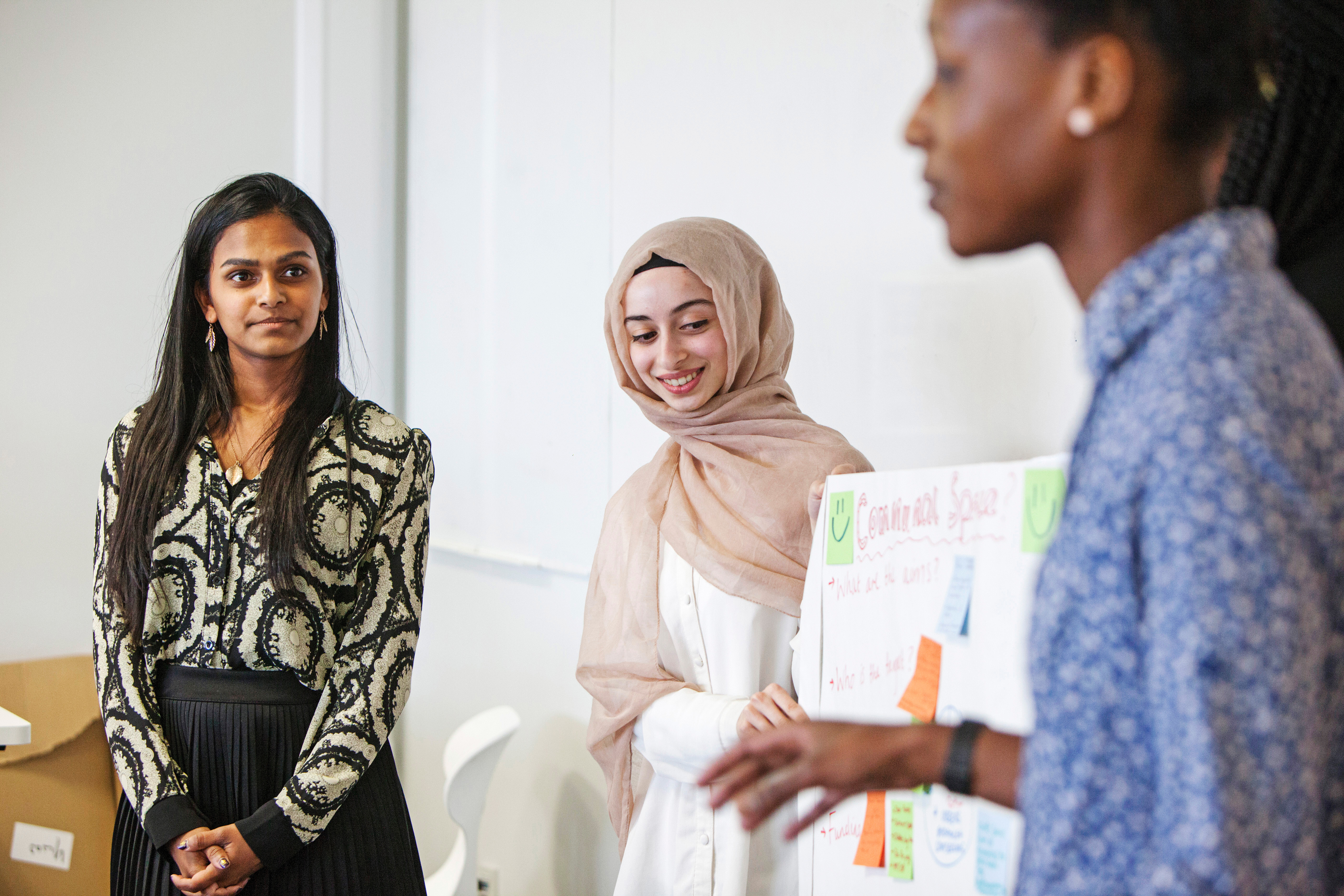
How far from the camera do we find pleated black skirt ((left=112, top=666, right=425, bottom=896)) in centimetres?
159

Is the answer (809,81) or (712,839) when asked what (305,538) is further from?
(809,81)

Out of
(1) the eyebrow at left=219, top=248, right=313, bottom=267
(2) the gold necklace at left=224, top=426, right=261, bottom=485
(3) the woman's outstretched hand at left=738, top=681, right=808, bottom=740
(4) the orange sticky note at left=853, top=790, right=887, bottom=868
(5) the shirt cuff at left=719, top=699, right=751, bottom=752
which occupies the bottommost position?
(4) the orange sticky note at left=853, top=790, right=887, bottom=868

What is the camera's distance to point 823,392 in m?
2.14

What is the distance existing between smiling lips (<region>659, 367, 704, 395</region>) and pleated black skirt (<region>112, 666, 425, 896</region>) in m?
0.77

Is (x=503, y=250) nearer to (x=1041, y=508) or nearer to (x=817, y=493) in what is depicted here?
(x=817, y=493)

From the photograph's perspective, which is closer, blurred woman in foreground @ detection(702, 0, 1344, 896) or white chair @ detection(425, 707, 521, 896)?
blurred woman in foreground @ detection(702, 0, 1344, 896)

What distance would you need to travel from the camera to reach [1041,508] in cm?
116

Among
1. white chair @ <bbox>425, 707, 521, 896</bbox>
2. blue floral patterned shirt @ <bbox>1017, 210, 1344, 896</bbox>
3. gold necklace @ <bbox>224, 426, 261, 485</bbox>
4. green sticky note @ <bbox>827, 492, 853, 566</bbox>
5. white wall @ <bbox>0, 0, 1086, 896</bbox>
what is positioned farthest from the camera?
white chair @ <bbox>425, 707, 521, 896</bbox>

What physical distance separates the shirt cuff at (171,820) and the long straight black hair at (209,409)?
0.85 ft

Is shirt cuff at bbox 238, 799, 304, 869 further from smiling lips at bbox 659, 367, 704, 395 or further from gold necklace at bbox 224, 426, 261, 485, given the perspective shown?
smiling lips at bbox 659, 367, 704, 395

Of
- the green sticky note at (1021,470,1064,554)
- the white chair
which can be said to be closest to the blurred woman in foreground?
the green sticky note at (1021,470,1064,554)

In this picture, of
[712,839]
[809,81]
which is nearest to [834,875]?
[712,839]

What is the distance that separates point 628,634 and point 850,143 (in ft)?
3.40

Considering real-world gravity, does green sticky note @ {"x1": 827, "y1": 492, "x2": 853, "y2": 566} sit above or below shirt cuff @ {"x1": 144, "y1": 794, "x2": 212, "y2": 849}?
above
